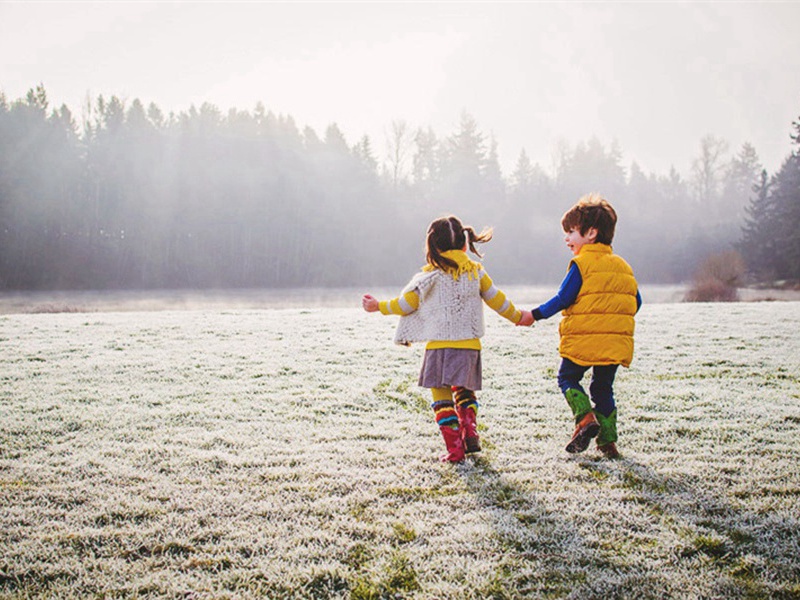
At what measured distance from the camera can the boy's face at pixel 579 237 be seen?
4250 mm

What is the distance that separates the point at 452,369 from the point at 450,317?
38 cm

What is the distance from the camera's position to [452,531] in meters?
2.96

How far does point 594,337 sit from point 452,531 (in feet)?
5.97

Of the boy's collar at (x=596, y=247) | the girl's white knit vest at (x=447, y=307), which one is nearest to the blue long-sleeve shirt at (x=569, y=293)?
the boy's collar at (x=596, y=247)

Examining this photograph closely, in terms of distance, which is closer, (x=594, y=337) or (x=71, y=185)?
(x=594, y=337)

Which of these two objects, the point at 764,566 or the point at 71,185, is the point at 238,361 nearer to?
the point at 764,566

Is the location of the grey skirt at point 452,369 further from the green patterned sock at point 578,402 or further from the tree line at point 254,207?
the tree line at point 254,207

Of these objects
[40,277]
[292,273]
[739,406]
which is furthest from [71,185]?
[739,406]

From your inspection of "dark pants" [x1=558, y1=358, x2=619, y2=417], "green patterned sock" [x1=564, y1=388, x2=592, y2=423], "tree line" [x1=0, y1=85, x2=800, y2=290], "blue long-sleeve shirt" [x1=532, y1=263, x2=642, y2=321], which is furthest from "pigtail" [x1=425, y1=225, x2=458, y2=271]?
"tree line" [x1=0, y1=85, x2=800, y2=290]

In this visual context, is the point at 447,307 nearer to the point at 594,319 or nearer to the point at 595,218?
the point at 594,319

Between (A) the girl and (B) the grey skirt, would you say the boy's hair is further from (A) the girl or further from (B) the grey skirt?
(B) the grey skirt

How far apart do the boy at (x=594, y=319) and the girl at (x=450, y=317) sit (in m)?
0.50

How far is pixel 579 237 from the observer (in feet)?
14.1

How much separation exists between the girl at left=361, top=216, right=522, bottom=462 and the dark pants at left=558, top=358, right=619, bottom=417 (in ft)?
1.92
